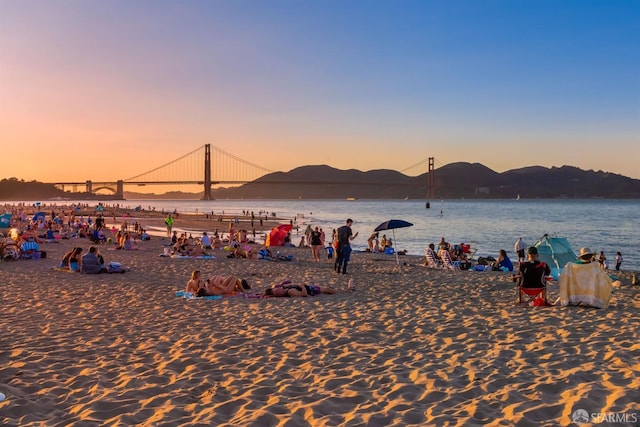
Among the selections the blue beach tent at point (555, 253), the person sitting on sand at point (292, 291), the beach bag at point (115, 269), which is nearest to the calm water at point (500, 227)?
the blue beach tent at point (555, 253)

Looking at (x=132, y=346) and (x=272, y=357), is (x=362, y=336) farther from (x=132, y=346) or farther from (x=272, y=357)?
(x=132, y=346)

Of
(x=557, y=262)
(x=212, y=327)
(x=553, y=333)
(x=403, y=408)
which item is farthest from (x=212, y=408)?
(x=557, y=262)

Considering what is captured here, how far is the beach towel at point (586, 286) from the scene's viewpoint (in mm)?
6969

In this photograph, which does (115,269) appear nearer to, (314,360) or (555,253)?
(314,360)

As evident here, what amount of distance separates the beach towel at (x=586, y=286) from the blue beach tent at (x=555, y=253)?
299 cm

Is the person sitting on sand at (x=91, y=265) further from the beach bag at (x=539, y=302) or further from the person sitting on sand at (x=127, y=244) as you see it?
the beach bag at (x=539, y=302)

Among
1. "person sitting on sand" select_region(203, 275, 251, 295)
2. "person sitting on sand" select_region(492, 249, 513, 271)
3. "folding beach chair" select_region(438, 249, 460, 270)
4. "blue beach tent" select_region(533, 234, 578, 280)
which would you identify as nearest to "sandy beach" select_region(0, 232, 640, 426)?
"person sitting on sand" select_region(203, 275, 251, 295)

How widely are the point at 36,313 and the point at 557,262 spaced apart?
9.59 meters

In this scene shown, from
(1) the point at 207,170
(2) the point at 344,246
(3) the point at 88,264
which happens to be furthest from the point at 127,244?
(1) the point at 207,170

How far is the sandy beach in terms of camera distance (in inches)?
138

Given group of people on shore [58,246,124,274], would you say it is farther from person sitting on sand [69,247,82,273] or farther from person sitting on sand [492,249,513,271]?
person sitting on sand [492,249,513,271]

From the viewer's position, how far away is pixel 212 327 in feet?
20.2

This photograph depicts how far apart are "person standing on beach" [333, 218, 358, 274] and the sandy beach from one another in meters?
Answer: 2.64

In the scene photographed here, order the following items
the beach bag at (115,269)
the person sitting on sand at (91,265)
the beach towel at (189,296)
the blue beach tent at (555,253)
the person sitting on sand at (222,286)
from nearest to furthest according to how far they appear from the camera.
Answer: the beach towel at (189,296), the person sitting on sand at (222,286), the blue beach tent at (555,253), the person sitting on sand at (91,265), the beach bag at (115,269)
